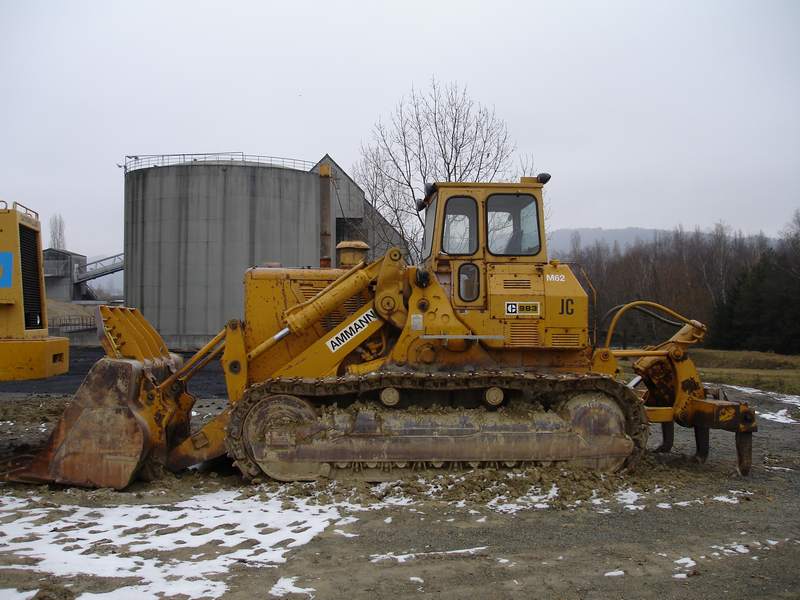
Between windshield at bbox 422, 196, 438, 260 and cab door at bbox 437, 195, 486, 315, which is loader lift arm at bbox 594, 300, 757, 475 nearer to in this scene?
cab door at bbox 437, 195, 486, 315

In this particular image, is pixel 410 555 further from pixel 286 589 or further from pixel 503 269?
pixel 503 269

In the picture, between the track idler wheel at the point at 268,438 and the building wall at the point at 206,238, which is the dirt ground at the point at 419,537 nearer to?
the track idler wheel at the point at 268,438

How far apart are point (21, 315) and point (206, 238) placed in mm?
28659

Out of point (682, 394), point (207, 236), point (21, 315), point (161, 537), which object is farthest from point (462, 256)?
point (207, 236)

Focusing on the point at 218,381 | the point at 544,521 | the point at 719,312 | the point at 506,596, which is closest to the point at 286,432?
the point at 544,521

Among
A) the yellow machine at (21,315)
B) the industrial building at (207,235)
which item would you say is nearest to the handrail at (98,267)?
the industrial building at (207,235)

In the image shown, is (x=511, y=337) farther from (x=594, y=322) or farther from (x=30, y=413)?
(x=30, y=413)

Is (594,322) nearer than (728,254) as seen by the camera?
Yes

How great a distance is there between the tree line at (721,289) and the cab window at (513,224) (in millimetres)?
18039

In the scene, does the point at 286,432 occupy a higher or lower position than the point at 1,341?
lower

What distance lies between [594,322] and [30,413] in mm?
10599

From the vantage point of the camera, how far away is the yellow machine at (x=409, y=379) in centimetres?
709

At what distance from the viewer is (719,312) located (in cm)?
4319

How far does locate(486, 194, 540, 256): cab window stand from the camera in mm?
7754
